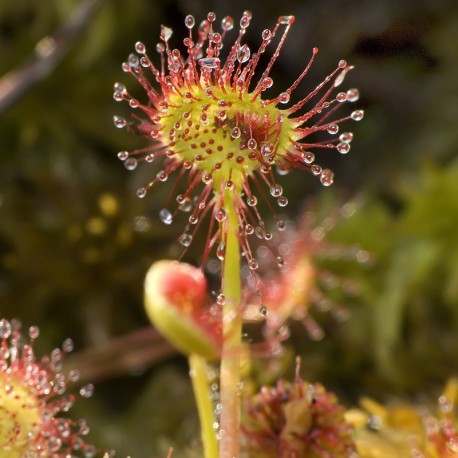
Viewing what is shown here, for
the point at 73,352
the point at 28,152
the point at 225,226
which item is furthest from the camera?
the point at 28,152

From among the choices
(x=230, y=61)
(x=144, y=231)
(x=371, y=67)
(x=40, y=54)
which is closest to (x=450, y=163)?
(x=371, y=67)

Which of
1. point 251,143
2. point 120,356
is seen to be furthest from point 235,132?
point 120,356

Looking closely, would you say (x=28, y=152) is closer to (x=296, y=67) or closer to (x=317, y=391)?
(x=296, y=67)

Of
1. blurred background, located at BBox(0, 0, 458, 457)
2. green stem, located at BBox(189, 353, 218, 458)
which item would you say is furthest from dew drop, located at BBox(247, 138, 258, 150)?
blurred background, located at BBox(0, 0, 458, 457)

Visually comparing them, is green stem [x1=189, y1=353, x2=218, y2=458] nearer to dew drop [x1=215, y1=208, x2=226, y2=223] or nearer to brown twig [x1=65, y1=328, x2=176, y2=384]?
dew drop [x1=215, y1=208, x2=226, y2=223]

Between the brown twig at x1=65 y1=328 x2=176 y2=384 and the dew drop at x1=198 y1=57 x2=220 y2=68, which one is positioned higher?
the dew drop at x1=198 y1=57 x2=220 y2=68

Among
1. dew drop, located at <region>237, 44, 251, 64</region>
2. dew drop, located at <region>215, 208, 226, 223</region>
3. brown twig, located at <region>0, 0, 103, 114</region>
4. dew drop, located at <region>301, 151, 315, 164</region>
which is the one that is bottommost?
dew drop, located at <region>215, 208, 226, 223</region>

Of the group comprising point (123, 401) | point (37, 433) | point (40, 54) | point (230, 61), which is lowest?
point (123, 401)
